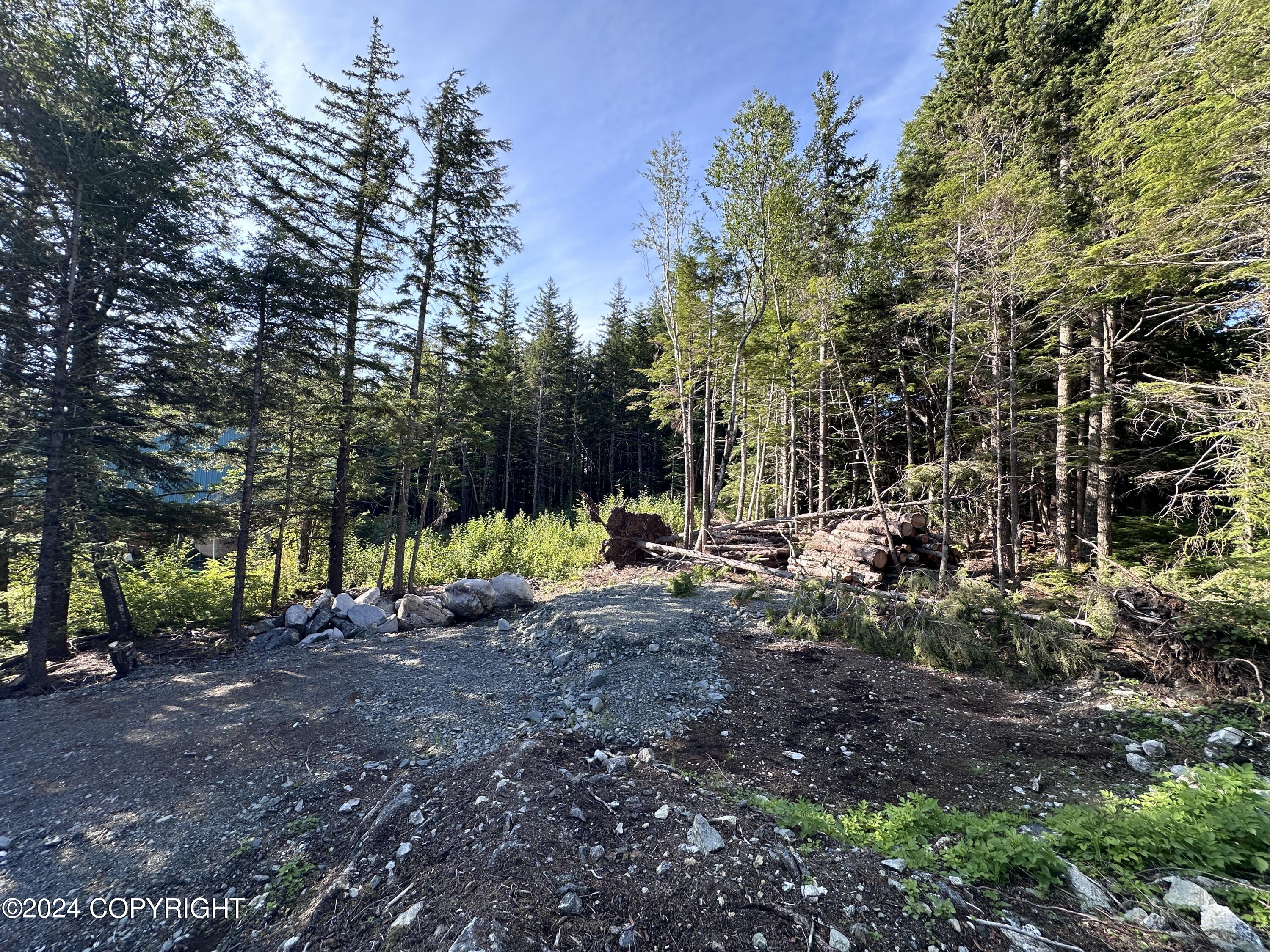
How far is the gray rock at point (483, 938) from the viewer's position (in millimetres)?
1940

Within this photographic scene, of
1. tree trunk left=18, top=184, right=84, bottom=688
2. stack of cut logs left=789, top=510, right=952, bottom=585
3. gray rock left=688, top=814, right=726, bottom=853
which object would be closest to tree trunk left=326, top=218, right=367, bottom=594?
tree trunk left=18, top=184, right=84, bottom=688

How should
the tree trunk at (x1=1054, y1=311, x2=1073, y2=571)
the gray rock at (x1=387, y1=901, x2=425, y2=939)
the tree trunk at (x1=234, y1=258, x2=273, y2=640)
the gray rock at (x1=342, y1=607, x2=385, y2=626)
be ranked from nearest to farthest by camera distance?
the gray rock at (x1=387, y1=901, x2=425, y2=939)
the tree trunk at (x1=234, y1=258, x2=273, y2=640)
the gray rock at (x1=342, y1=607, x2=385, y2=626)
the tree trunk at (x1=1054, y1=311, x2=1073, y2=571)

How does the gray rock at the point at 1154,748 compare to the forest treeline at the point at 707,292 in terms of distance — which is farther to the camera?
the forest treeline at the point at 707,292

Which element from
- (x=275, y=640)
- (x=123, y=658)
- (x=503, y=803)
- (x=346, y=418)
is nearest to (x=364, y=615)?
(x=275, y=640)

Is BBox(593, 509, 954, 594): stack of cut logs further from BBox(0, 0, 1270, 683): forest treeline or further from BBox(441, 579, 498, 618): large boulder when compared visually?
BBox(441, 579, 498, 618): large boulder

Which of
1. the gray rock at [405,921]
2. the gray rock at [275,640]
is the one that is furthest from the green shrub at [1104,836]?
the gray rock at [275,640]

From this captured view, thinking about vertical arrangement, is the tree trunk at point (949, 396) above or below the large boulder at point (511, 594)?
above

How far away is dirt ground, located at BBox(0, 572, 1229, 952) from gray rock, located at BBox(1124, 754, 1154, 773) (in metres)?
0.07

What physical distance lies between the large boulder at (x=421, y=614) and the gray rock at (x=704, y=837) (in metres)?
7.35

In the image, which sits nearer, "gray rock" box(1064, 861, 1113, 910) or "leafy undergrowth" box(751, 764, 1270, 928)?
"gray rock" box(1064, 861, 1113, 910)

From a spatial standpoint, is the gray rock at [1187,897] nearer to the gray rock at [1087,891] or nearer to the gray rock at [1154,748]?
the gray rock at [1087,891]

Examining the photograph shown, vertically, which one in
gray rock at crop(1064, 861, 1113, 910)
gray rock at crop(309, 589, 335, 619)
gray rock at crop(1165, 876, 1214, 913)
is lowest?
gray rock at crop(309, 589, 335, 619)

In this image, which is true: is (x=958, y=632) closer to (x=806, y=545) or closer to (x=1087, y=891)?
(x=1087, y=891)

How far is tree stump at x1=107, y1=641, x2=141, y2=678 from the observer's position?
662cm
